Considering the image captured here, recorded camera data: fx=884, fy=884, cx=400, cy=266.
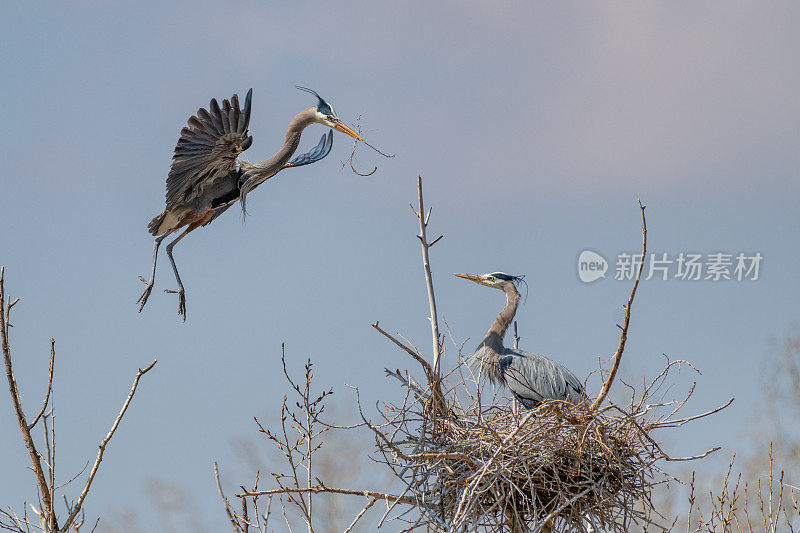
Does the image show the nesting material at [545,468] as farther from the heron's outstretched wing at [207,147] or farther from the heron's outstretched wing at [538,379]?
the heron's outstretched wing at [207,147]

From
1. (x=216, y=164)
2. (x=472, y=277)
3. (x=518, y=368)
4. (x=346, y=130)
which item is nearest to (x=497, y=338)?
(x=518, y=368)

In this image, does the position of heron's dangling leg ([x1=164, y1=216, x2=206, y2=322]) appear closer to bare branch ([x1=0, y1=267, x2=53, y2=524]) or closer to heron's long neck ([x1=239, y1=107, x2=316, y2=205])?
heron's long neck ([x1=239, y1=107, x2=316, y2=205])

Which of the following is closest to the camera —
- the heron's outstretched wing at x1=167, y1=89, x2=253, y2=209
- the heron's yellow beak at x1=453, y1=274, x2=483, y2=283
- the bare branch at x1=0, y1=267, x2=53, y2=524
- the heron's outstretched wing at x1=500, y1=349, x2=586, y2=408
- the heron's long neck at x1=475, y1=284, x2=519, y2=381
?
the bare branch at x1=0, y1=267, x2=53, y2=524

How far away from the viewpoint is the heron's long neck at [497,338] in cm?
697

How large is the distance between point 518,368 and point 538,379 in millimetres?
188

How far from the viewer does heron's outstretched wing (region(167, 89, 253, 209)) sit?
6402 millimetres

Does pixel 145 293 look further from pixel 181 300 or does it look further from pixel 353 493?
pixel 353 493

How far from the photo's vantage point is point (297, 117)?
24.2 ft

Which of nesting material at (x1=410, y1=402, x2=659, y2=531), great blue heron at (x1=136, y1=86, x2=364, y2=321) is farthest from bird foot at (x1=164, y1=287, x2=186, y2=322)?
nesting material at (x1=410, y1=402, x2=659, y2=531)

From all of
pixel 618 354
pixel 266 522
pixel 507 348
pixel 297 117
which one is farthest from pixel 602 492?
pixel 297 117

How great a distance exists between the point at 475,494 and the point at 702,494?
11828mm

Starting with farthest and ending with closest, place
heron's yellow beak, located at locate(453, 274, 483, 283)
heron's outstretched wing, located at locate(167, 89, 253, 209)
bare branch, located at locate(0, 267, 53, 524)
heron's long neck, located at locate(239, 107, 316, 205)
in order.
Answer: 1. heron's yellow beak, located at locate(453, 274, 483, 283)
2. heron's long neck, located at locate(239, 107, 316, 205)
3. heron's outstretched wing, located at locate(167, 89, 253, 209)
4. bare branch, located at locate(0, 267, 53, 524)

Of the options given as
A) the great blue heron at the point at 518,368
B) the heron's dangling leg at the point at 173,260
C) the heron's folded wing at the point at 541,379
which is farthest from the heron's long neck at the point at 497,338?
the heron's dangling leg at the point at 173,260

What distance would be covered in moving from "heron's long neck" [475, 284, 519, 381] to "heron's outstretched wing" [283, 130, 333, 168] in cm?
190
